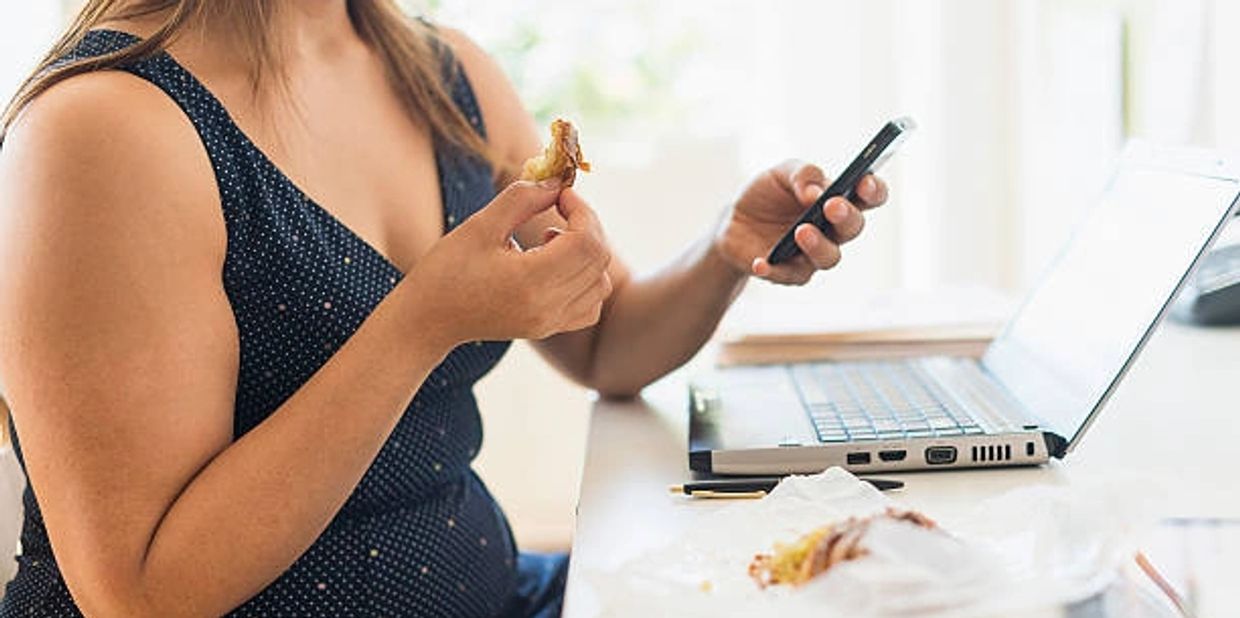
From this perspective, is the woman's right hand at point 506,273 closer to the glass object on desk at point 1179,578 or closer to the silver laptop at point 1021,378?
the silver laptop at point 1021,378

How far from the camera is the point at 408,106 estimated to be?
4.41ft

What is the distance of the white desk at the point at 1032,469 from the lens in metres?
0.96

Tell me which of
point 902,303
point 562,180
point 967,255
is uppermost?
point 562,180

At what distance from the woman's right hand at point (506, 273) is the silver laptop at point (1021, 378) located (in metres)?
0.18

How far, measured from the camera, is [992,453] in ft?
3.47

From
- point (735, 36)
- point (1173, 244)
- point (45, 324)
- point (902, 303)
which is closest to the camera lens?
point (45, 324)

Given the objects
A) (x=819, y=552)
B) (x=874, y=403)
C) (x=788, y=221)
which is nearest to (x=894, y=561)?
(x=819, y=552)

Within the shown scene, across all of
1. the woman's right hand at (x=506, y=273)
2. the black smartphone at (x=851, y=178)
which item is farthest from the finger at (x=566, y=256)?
the black smartphone at (x=851, y=178)

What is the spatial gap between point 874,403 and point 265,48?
521mm

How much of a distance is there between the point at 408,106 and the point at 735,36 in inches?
63.3

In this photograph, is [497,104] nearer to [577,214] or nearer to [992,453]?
[577,214]

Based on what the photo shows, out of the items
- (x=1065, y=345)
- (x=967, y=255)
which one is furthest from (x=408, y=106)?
(x=967, y=255)

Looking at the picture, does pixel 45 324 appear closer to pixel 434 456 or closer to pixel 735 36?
pixel 434 456

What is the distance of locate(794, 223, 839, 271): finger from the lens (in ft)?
3.93
